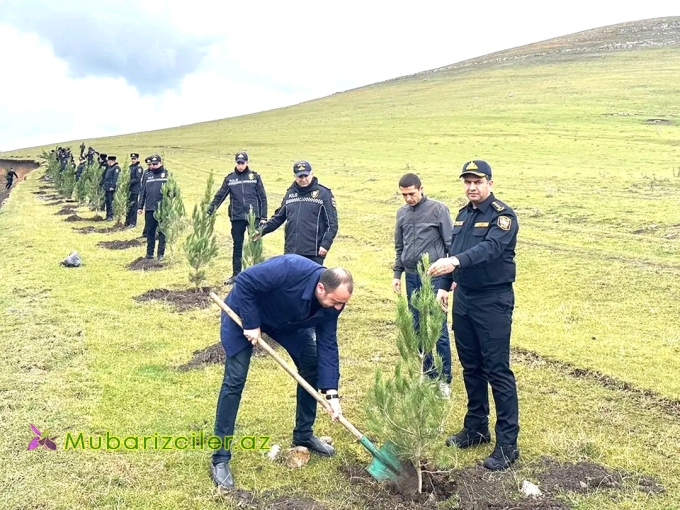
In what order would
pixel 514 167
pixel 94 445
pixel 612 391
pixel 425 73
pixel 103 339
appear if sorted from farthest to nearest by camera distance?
pixel 425 73
pixel 514 167
pixel 103 339
pixel 612 391
pixel 94 445

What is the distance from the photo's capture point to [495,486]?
479 cm

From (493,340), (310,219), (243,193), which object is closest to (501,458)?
(493,340)

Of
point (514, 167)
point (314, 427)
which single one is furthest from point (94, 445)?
point (514, 167)

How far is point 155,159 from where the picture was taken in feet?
44.2

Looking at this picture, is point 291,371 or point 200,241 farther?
point 200,241

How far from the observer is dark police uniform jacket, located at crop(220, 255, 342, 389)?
15.3 feet

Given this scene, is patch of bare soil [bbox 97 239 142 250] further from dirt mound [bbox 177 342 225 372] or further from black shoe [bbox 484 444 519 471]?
black shoe [bbox 484 444 519 471]

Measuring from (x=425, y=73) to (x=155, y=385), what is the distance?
107 m

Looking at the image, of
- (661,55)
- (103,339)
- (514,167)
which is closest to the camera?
(103,339)

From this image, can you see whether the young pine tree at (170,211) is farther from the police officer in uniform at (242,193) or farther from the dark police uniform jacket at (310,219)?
the dark police uniform jacket at (310,219)

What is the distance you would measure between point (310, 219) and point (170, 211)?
18.2ft

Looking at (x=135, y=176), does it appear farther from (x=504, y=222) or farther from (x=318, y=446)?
(x=504, y=222)

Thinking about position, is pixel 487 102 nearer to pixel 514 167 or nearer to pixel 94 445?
pixel 514 167

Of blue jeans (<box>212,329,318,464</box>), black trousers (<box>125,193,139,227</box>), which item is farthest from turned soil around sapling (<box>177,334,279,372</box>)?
black trousers (<box>125,193,139,227</box>)
